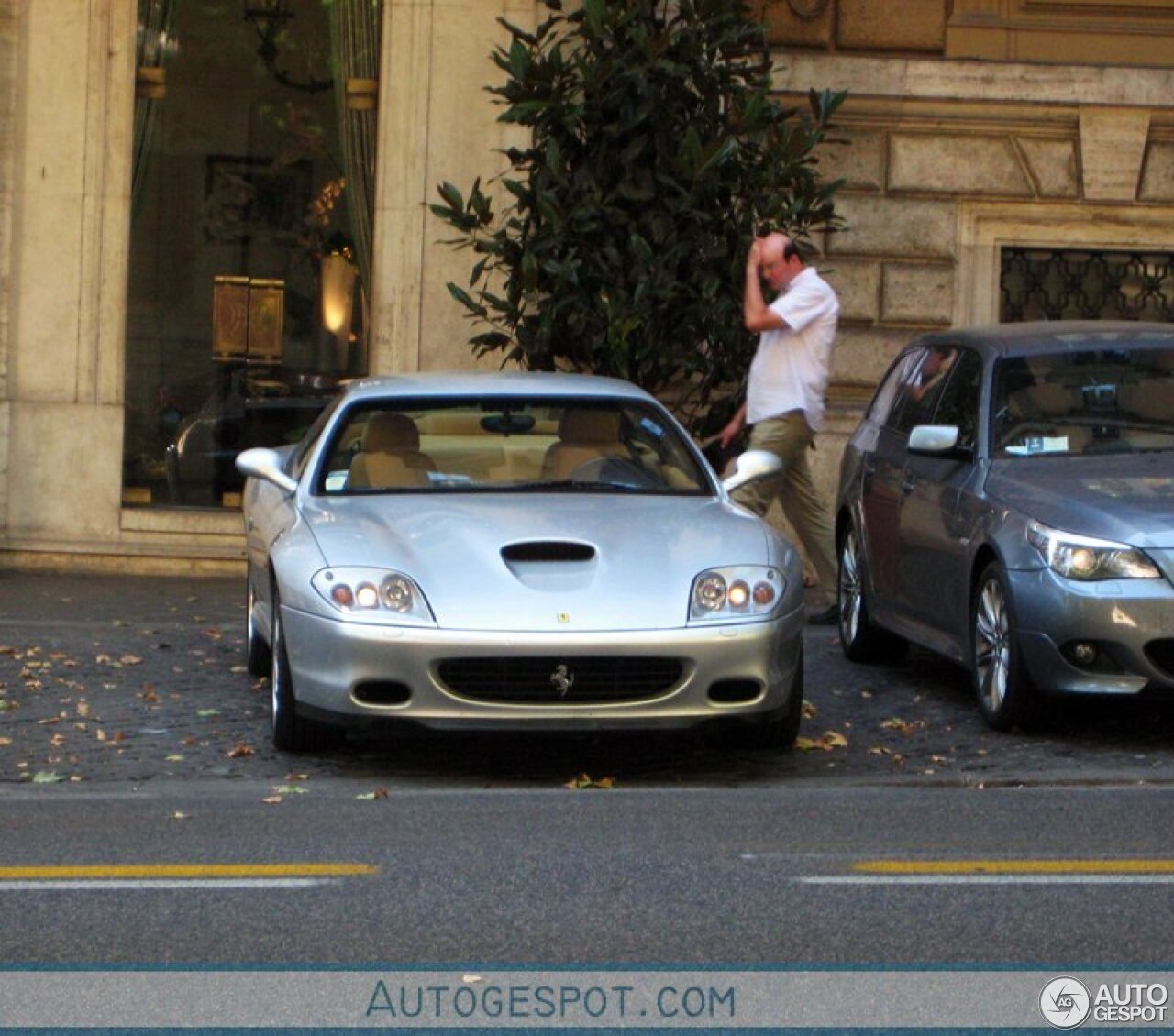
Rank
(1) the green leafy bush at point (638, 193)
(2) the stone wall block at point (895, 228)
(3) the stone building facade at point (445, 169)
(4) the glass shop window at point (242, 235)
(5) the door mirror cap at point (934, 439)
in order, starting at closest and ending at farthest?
(5) the door mirror cap at point (934, 439) < (1) the green leafy bush at point (638, 193) < (3) the stone building facade at point (445, 169) < (4) the glass shop window at point (242, 235) < (2) the stone wall block at point (895, 228)

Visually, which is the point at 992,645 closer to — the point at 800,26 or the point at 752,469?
the point at 752,469

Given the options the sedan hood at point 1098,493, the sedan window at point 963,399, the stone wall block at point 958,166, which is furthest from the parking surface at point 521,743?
the stone wall block at point 958,166

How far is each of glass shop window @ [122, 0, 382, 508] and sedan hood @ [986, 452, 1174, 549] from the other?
7.52m

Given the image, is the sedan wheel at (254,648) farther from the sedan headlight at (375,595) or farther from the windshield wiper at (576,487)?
the sedan headlight at (375,595)

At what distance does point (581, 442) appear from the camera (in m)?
10.2

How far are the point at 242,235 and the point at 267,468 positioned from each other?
6.82 m

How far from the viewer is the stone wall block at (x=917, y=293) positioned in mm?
17938

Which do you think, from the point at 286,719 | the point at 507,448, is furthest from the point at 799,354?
the point at 286,719

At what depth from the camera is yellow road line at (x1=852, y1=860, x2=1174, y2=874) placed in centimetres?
700

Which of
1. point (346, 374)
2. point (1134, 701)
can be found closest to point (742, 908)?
point (1134, 701)

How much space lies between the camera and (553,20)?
15.3 meters

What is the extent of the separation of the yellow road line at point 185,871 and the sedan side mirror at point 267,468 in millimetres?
3283

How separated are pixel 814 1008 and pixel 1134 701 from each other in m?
5.80

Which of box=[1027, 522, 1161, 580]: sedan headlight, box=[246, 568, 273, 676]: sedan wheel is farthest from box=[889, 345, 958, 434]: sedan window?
box=[246, 568, 273, 676]: sedan wheel
